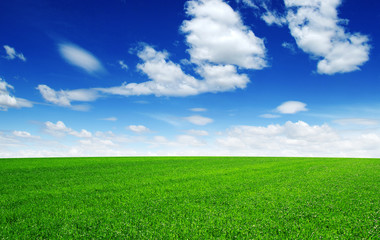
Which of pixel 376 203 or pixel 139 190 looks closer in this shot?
pixel 376 203

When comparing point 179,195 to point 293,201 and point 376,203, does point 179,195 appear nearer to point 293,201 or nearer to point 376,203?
point 293,201

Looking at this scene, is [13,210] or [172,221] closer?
[172,221]

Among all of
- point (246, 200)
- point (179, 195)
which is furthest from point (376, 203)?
point (179, 195)

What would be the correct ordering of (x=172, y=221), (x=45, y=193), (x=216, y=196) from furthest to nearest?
1. (x=45, y=193)
2. (x=216, y=196)
3. (x=172, y=221)

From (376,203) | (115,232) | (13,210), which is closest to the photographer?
(115,232)

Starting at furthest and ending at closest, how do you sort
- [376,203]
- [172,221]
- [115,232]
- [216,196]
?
[216,196], [376,203], [172,221], [115,232]

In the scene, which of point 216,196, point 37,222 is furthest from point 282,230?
point 37,222

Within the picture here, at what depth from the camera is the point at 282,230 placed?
712 cm

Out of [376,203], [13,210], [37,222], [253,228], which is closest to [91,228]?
[37,222]

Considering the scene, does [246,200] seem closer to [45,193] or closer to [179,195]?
[179,195]

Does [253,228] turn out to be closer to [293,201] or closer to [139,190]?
[293,201]

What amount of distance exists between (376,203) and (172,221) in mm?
8834

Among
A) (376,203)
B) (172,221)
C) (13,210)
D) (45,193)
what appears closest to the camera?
(172,221)

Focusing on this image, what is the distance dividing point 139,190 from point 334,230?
8946 millimetres
